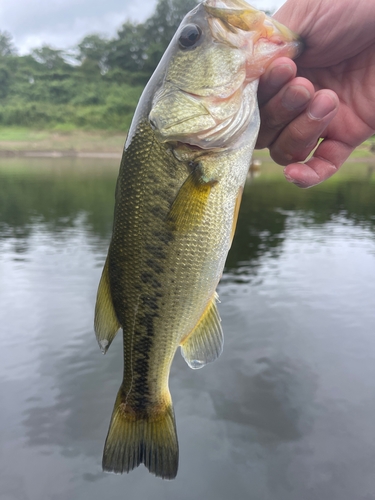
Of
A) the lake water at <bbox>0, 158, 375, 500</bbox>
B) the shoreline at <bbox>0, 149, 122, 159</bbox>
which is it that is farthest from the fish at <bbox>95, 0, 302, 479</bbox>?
the shoreline at <bbox>0, 149, 122, 159</bbox>

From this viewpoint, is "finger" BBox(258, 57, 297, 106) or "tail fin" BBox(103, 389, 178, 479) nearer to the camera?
"finger" BBox(258, 57, 297, 106)

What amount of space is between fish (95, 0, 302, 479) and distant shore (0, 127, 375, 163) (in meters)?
51.4

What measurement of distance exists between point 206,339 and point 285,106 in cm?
144

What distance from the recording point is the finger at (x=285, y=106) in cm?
198

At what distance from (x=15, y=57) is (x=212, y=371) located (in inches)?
3194

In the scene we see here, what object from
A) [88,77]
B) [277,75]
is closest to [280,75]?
[277,75]

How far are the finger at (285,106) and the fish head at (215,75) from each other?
0.73ft

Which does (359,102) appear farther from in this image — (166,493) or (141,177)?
(166,493)

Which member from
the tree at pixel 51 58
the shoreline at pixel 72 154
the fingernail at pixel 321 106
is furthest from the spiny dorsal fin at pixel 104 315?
the tree at pixel 51 58

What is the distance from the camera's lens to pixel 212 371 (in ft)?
29.7

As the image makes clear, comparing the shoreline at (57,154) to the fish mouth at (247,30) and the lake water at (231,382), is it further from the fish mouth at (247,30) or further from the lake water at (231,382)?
the fish mouth at (247,30)

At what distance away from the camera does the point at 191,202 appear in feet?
5.80

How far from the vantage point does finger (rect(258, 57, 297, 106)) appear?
1815 mm

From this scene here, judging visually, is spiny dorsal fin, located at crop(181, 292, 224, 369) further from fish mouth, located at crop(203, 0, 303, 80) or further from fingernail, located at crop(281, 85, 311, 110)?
fish mouth, located at crop(203, 0, 303, 80)
